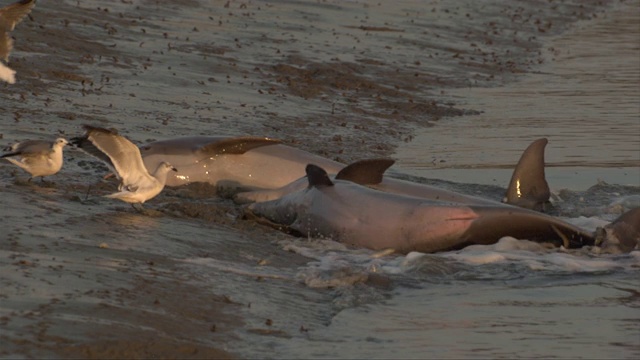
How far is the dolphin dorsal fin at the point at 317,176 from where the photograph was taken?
10867 millimetres

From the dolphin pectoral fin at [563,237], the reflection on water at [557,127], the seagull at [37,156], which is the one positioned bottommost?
the reflection on water at [557,127]

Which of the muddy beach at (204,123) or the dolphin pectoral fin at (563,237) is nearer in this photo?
the muddy beach at (204,123)

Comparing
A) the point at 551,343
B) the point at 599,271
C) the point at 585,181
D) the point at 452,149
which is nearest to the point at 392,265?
the point at 599,271

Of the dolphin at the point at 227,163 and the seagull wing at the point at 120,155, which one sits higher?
the seagull wing at the point at 120,155

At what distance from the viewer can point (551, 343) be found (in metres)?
7.79

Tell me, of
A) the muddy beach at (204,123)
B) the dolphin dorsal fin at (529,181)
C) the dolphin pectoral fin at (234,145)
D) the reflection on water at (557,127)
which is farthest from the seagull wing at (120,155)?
the reflection on water at (557,127)

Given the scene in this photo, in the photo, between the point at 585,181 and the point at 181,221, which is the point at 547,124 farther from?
the point at 181,221

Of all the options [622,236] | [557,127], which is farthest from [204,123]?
[622,236]

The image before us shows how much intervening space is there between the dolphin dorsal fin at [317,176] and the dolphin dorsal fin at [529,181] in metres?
2.03

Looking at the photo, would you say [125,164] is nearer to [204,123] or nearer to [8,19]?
[8,19]

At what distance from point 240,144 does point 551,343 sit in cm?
496

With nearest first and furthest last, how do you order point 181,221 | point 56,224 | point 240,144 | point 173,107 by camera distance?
1. point 56,224
2. point 181,221
3. point 240,144
4. point 173,107

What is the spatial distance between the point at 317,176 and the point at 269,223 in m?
0.52

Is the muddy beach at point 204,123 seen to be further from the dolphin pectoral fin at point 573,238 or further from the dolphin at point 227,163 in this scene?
Answer: the dolphin pectoral fin at point 573,238
